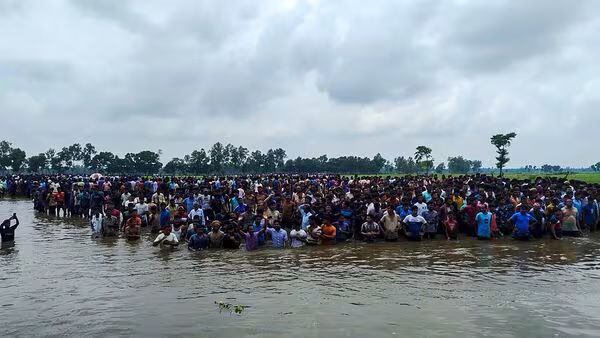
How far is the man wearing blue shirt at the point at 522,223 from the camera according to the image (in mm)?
15820

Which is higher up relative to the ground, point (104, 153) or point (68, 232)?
point (104, 153)

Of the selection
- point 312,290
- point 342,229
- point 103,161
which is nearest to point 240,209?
point 342,229

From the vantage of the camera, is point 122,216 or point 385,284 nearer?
point 385,284

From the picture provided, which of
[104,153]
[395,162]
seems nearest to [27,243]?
[104,153]

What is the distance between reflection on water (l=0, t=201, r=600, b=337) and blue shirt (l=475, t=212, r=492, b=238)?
524mm

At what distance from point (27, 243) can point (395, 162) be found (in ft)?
317

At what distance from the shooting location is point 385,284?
34.6ft

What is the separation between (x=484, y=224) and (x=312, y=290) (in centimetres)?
794

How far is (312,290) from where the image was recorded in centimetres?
1014

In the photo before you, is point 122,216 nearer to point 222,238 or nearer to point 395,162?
point 222,238

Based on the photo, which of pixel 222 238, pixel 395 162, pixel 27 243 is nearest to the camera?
pixel 222 238

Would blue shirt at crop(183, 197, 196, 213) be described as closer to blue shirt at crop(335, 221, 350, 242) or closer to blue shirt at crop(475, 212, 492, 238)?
blue shirt at crop(335, 221, 350, 242)

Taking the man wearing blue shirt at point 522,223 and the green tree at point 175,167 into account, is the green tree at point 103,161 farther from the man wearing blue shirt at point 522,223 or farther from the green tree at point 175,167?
the man wearing blue shirt at point 522,223

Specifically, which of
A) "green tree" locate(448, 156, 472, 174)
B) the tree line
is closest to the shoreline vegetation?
the tree line
